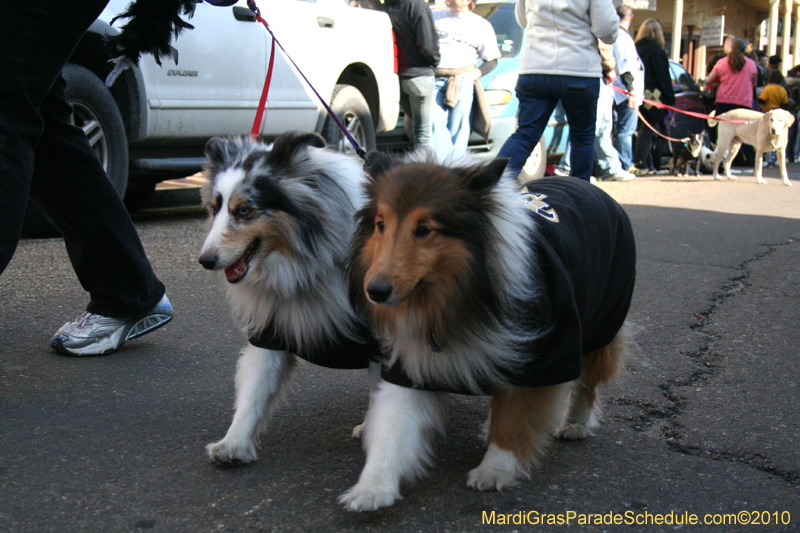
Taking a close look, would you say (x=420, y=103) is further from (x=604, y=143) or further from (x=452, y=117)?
(x=604, y=143)

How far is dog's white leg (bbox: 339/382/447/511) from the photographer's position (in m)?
2.23

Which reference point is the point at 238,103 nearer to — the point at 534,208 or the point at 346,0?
the point at 346,0

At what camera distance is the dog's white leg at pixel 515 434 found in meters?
2.42

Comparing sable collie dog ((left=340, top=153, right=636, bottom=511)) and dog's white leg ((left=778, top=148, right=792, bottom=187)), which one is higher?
sable collie dog ((left=340, top=153, right=636, bottom=511))

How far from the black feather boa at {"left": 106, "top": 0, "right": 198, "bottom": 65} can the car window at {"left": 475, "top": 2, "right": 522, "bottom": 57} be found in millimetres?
6714

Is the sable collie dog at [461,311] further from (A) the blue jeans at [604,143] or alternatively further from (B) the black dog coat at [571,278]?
(A) the blue jeans at [604,143]

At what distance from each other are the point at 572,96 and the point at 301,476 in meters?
4.46

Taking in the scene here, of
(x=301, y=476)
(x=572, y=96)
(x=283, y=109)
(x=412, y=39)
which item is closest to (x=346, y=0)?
(x=412, y=39)

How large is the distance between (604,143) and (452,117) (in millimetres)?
3681

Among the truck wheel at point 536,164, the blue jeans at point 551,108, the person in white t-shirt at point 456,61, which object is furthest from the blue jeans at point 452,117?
the blue jeans at point 551,108

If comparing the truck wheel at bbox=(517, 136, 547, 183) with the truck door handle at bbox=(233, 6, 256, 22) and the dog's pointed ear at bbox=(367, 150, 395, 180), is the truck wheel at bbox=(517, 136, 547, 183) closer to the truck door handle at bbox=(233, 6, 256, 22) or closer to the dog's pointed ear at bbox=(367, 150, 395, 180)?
the truck door handle at bbox=(233, 6, 256, 22)

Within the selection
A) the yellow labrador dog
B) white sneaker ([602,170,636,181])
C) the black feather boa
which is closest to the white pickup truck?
the black feather boa

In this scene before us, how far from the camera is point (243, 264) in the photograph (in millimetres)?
2770

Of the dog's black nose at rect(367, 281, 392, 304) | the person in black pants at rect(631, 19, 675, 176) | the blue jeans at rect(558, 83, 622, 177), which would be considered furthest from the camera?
the person in black pants at rect(631, 19, 675, 176)
